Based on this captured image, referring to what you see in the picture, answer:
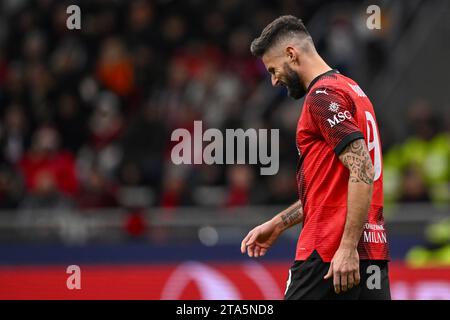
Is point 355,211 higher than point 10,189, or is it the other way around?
point 10,189

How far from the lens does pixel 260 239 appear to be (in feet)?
19.6

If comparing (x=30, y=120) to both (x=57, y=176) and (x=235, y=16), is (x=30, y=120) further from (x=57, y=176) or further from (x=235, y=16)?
(x=235, y=16)

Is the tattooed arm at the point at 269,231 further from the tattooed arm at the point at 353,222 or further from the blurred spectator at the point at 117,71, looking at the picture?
the blurred spectator at the point at 117,71

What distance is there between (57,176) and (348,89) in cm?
793

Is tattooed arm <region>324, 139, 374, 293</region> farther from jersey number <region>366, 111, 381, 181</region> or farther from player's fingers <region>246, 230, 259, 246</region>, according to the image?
player's fingers <region>246, 230, 259, 246</region>

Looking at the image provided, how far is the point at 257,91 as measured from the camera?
46.7ft

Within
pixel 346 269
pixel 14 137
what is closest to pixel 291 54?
pixel 346 269

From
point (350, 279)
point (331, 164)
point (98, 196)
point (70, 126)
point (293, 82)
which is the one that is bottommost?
point (350, 279)

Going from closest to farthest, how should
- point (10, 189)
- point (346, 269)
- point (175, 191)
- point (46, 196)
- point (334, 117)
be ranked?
point (346, 269)
point (334, 117)
point (175, 191)
point (46, 196)
point (10, 189)

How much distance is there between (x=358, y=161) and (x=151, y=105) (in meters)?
8.93

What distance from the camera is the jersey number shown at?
5.46 meters

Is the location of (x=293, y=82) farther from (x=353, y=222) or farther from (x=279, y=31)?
(x=353, y=222)

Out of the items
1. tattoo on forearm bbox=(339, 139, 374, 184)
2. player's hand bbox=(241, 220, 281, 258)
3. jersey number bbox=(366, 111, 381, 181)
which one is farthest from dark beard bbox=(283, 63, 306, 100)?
player's hand bbox=(241, 220, 281, 258)
